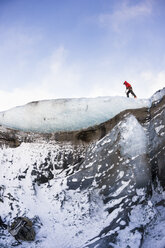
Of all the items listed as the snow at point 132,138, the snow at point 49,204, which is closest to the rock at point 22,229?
the snow at point 49,204

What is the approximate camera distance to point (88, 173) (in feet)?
21.4

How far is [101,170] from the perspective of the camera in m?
6.40

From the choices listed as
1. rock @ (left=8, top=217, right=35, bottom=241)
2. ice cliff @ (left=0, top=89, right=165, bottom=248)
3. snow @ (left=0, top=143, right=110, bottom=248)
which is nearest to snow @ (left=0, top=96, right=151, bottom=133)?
ice cliff @ (left=0, top=89, right=165, bottom=248)

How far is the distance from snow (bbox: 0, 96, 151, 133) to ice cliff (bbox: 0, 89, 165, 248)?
0.03m

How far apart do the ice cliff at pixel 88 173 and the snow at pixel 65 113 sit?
3cm

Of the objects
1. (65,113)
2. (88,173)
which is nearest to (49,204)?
(88,173)

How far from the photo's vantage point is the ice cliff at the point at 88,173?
16.5ft

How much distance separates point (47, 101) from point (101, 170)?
2721 millimetres

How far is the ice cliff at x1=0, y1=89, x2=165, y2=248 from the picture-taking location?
504 cm

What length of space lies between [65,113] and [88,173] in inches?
77.1

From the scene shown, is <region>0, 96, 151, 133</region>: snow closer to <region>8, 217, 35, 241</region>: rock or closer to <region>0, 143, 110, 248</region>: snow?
<region>0, 143, 110, 248</region>: snow

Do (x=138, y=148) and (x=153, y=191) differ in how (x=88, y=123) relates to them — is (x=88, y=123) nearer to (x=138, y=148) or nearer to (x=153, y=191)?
(x=138, y=148)

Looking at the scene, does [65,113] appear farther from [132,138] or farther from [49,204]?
[49,204]

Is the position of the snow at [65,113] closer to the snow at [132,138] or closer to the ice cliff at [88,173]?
the ice cliff at [88,173]
